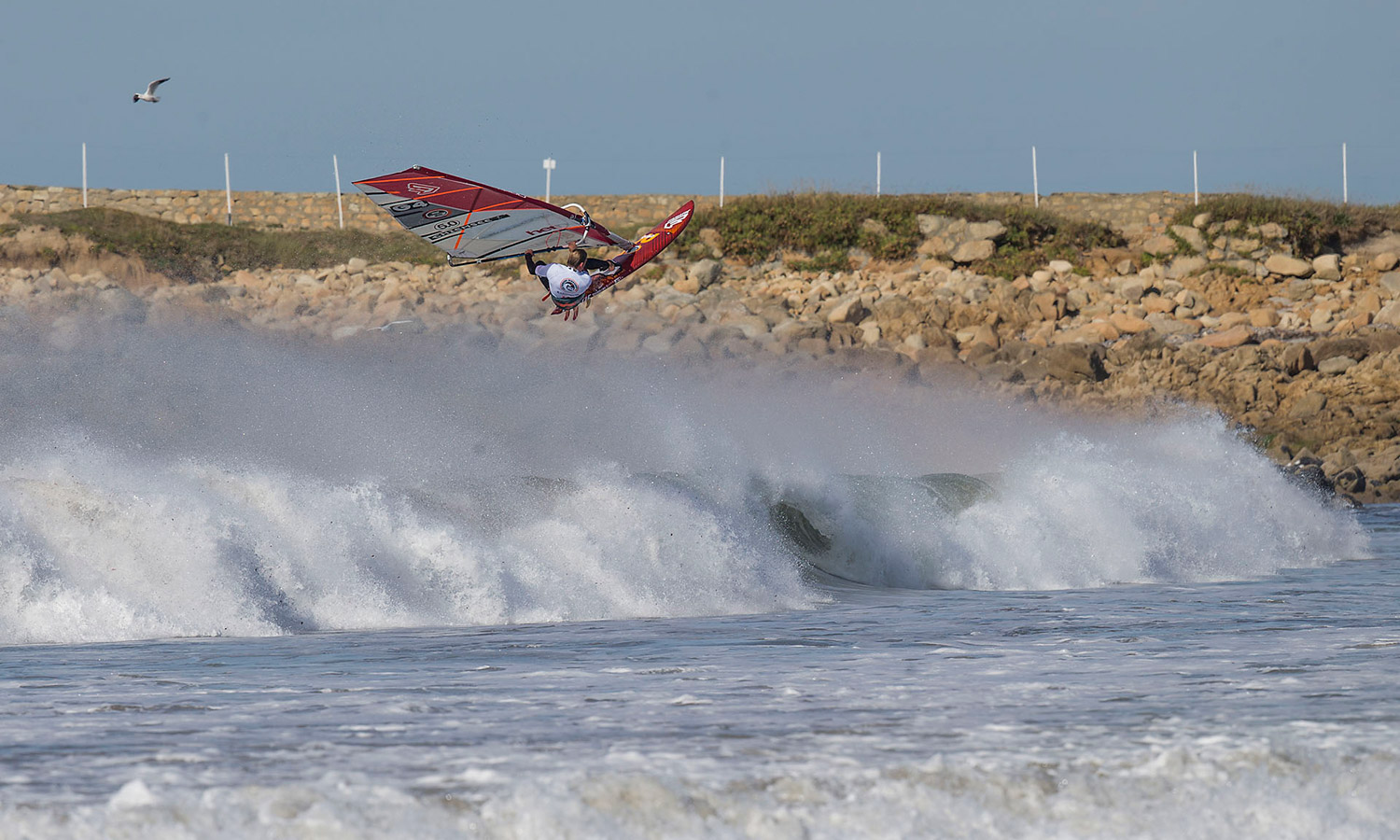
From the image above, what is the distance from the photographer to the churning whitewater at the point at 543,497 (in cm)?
1054

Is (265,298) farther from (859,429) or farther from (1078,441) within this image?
(1078,441)

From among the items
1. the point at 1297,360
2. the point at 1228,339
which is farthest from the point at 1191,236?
the point at 1297,360

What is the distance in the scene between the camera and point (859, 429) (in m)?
26.4

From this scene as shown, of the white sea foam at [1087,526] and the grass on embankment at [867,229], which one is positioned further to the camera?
the grass on embankment at [867,229]

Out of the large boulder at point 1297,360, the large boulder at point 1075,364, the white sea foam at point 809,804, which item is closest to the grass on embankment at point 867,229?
the large boulder at point 1075,364

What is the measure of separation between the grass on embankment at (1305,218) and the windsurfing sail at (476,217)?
26.6 meters

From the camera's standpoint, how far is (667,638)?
9.73 metres

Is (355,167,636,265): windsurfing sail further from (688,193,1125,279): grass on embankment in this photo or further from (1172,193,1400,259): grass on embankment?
(1172,193,1400,259): grass on embankment

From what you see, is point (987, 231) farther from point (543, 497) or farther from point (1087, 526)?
point (543, 497)

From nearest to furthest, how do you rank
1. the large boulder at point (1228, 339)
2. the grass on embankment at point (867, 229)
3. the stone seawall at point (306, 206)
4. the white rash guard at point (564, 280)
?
the white rash guard at point (564, 280) < the large boulder at point (1228, 339) < the grass on embankment at point (867, 229) < the stone seawall at point (306, 206)

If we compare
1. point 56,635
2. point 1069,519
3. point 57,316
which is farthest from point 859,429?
point 56,635

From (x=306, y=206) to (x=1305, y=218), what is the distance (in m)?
24.8

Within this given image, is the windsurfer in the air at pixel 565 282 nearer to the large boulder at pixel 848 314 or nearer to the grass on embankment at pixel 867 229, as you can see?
the large boulder at pixel 848 314

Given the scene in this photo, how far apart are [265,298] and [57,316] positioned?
4.15m
